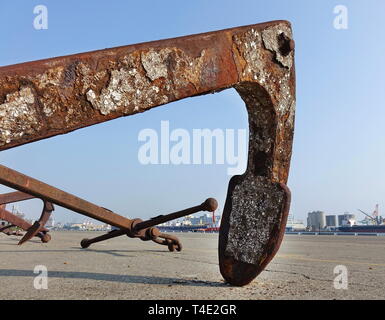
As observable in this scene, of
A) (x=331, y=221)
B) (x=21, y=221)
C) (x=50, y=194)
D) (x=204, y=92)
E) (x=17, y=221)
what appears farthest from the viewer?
(x=331, y=221)

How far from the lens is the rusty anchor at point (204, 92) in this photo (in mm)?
1238

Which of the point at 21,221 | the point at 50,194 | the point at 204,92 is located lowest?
the point at 21,221

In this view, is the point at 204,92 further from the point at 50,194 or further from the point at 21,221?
the point at 21,221

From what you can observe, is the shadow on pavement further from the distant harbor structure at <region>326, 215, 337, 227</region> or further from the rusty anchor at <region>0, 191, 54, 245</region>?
the distant harbor structure at <region>326, 215, 337, 227</region>

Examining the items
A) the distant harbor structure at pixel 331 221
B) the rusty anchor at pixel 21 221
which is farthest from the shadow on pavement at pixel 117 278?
the distant harbor structure at pixel 331 221

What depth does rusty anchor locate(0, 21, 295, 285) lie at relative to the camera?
1238 mm

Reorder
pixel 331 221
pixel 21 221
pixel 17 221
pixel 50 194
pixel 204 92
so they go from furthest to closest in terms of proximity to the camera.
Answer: pixel 331 221 < pixel 21 221 < pixel 17 221 < pixel 50 194 < pixel 204 92

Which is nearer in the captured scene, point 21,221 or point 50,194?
point 50,194

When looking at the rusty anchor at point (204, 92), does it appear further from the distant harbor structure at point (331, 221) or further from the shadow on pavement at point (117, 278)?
the distant harbor structure at point (331, 221)

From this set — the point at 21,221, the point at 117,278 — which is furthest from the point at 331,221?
the point at 117,278

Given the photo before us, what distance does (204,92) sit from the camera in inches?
62.5

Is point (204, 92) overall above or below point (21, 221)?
above

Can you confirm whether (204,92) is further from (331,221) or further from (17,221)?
(331,221)
